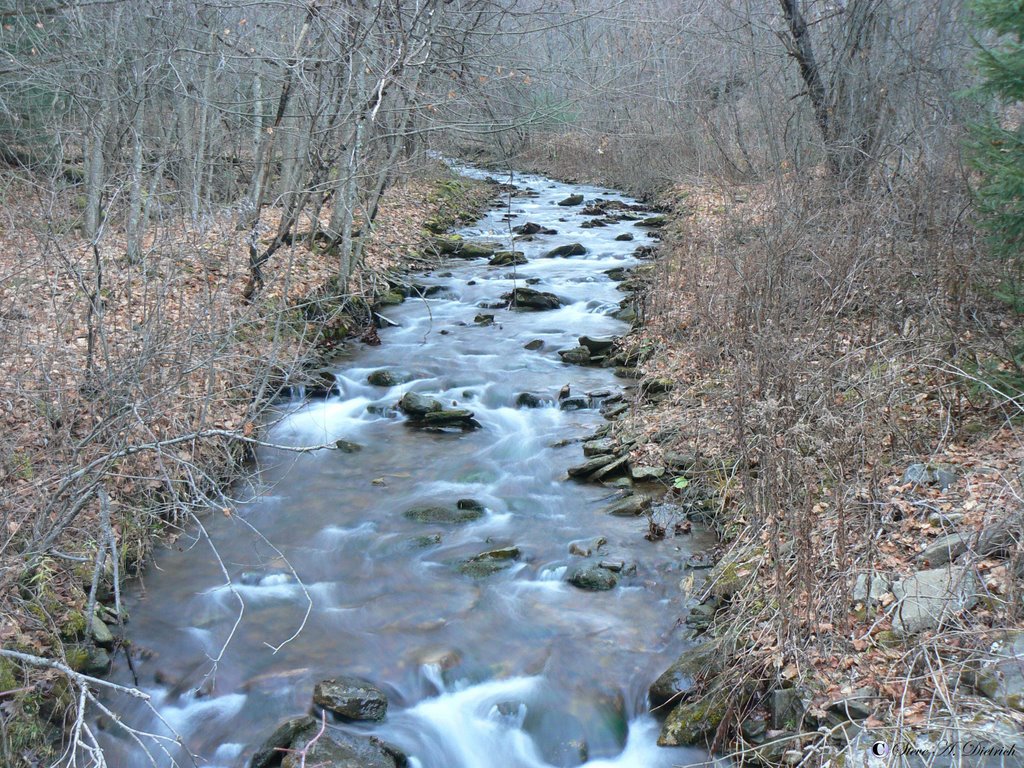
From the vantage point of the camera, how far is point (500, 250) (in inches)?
665

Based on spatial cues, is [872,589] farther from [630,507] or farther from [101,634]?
[101,634]

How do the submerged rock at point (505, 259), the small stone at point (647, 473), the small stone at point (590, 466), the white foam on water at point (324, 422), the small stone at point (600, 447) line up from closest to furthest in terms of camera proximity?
the small stone at point (647, 473)
the small stone at point (590, 466)
the small stone at point (600, 447)
the white foam on water at point (324, 422)
the submerged rock at point (505, 259)

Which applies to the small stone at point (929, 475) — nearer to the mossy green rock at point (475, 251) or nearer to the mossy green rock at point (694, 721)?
the mossy green rock at point (694, 721)

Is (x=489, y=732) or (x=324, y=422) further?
(x=324, y=422)

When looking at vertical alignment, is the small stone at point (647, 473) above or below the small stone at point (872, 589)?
below

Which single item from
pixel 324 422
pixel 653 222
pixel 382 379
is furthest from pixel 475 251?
pixel 324 422

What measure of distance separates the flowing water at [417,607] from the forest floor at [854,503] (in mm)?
485

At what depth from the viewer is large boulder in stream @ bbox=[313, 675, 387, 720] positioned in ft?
17.0

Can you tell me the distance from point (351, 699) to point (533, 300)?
922 cm

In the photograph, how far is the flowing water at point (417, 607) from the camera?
520cm

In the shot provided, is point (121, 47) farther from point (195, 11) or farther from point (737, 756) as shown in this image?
point (737, 756)

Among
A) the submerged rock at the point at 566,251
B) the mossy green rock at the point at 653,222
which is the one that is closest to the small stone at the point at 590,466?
the submerged rock at the point at 566,251

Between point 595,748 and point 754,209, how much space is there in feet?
25.9

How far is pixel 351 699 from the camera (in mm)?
5238
